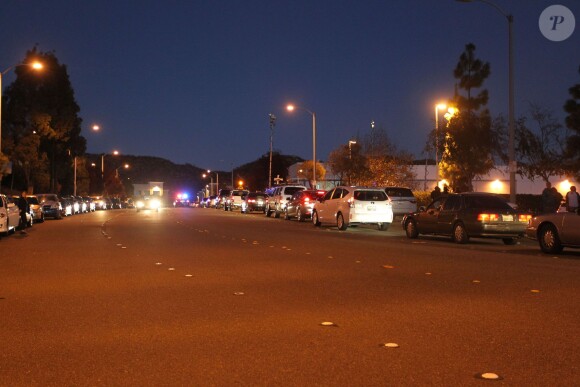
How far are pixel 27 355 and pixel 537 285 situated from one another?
8.32 metres

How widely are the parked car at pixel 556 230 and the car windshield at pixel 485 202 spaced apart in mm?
3269

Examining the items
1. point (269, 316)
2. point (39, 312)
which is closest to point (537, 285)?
point (269, 316)

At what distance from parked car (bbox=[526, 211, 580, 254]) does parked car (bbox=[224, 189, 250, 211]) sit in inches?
1806

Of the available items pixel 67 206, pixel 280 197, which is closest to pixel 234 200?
pixel 67 206

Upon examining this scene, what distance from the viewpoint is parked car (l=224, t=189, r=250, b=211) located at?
65181 mm

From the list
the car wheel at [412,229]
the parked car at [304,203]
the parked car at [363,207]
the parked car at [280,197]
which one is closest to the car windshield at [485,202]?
the car wheel at [412,229]

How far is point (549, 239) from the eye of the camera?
1886 cm

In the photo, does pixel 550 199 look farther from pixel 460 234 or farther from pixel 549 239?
pixel 549 239

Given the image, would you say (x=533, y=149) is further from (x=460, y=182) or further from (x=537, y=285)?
(x=537, y=285)

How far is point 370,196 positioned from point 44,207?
23.6 m

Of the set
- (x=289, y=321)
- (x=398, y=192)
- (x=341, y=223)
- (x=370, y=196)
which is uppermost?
(x=398, y=192)

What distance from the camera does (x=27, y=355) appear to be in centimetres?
734

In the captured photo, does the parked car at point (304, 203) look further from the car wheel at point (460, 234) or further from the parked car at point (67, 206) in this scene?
the parked car at point (67, 206)

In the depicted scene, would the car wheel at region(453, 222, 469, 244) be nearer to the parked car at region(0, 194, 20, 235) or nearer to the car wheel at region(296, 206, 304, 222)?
the parked car at region(0, 194, 20, 235)
